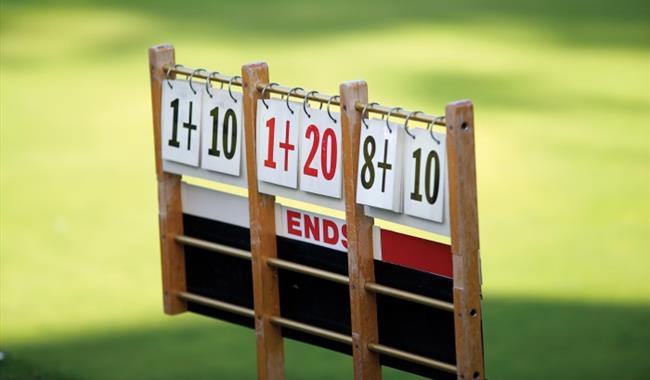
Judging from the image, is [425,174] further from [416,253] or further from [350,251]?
[350,251]

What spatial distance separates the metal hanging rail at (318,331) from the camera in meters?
5.00

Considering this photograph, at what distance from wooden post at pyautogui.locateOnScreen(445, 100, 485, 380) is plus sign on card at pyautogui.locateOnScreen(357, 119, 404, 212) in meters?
0.25

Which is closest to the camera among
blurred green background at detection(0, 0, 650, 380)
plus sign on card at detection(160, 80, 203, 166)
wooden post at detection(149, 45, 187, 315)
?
plus sign on card at detection(160, 80, 203, 166)

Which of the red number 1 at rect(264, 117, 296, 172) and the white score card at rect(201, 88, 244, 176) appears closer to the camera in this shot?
the red number 1 at rect(264, 117, 296, 172)

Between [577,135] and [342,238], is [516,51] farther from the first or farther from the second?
[342,238]

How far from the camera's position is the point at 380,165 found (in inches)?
193

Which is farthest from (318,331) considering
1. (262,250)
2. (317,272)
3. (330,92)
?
(330,92)

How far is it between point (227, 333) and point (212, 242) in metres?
1.82

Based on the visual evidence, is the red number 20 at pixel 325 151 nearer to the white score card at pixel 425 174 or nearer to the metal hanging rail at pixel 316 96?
the metal hanging rail at pixel 316 96

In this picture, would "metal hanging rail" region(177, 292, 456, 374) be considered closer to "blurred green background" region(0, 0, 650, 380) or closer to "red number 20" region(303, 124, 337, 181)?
"red number 20" region(303, 124, 337, 181)

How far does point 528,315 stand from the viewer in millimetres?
7371

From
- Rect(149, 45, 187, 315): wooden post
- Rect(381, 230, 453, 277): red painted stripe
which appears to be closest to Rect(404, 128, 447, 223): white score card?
Rect(381, 230, 453, 277): red painted stripe

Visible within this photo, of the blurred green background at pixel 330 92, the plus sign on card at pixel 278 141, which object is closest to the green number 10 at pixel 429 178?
the plus sign on card at pixel 278 141

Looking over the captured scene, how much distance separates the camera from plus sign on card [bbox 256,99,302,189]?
17.0 feet
